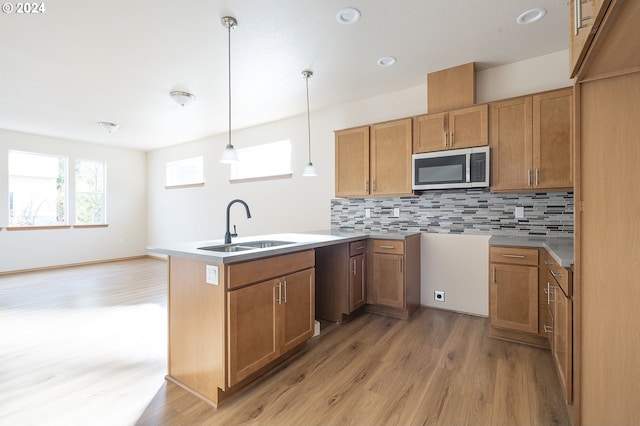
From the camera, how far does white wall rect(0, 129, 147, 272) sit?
18.1 ft

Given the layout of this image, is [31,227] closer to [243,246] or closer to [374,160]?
[243,246]

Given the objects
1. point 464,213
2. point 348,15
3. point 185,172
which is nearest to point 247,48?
point 348,15

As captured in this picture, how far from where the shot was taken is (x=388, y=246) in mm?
3223

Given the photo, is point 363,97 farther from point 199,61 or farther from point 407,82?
point 199,61

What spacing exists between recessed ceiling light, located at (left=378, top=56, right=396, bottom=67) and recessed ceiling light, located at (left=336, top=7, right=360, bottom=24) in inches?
27.0

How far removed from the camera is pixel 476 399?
183 centimetres

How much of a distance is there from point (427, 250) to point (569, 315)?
193 centimetres

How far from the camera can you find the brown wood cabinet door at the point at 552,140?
252cm

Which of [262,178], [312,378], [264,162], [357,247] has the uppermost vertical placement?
[264,162]

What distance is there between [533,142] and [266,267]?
255cm

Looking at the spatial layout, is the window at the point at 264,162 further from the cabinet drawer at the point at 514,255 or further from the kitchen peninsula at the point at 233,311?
the cabinet drawer at the point at 514,255
